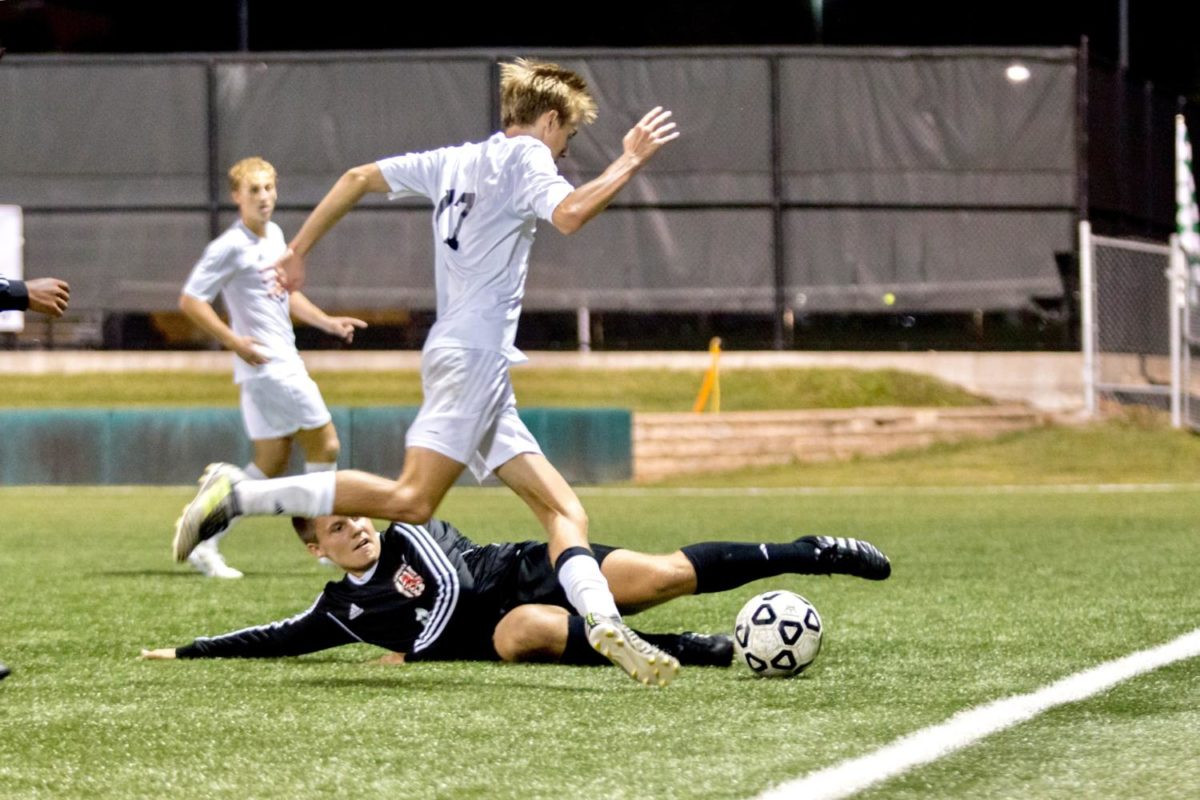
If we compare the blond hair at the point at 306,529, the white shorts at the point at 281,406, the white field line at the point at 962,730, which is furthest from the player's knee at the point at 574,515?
the white shorts at the point at 281,406

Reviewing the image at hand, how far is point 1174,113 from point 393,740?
24.0 meters

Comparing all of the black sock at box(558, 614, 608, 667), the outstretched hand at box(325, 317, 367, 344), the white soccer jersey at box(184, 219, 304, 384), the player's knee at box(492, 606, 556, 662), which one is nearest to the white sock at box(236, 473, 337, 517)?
the player's knee at box(492, 606, 556, 662)

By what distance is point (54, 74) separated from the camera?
23.5 metres

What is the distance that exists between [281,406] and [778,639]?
4643mm

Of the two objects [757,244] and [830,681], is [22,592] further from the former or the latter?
[757,244]

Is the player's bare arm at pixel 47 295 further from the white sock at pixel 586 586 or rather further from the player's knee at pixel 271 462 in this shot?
the player's knee at pixel 271 462

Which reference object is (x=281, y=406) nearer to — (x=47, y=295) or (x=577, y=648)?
(x=47, y=295)

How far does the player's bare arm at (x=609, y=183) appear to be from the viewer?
5.23 meters

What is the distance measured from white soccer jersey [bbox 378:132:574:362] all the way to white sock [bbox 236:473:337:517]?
0.58 meters

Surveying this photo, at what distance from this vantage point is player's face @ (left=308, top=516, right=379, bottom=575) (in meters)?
5.86

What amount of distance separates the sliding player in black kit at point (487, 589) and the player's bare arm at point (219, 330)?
3447mm

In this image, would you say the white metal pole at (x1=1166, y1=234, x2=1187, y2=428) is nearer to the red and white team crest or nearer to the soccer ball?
the soccer ball

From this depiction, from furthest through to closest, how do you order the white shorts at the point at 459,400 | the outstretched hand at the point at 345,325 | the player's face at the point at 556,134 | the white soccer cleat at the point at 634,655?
the outstretched hand at the point at 345,325
the player's face at the point at 556,134
the white shorts at the point at 459,400
the white soccer cleat at the point at 634,655

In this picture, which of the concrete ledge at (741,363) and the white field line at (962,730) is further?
the concrete ledge at (741,363)
